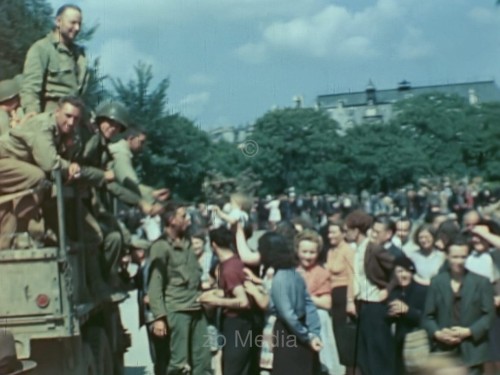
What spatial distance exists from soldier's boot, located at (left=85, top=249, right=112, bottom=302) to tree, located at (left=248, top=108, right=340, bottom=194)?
1227mm

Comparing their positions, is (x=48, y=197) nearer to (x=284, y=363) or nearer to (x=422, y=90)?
(x=284, y=363)

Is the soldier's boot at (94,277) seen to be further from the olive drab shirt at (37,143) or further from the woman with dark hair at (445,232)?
the woman with dark hair at (445,232)

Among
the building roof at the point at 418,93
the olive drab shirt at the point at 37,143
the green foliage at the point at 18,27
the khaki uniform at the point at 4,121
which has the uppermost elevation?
the green foliage at the point at 18,27

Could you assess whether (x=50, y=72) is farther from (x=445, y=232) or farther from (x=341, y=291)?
(x=445, y=232)

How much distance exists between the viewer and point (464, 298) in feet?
27.1

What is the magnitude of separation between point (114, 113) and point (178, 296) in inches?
58.0

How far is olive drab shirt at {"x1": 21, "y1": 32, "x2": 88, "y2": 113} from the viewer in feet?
27.3

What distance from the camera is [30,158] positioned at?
7.69 meters

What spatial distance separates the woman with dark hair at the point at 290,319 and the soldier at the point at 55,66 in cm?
172

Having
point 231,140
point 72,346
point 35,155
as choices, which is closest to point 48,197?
point 35,155

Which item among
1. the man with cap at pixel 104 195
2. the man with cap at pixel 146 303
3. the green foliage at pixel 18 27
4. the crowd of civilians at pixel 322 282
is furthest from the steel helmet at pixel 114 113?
the green foliage at pixel 18 27

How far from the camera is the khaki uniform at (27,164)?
24.9 ft

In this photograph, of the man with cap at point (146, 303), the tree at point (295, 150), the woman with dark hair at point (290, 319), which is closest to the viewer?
the woman with dark hair at point (290, 319)

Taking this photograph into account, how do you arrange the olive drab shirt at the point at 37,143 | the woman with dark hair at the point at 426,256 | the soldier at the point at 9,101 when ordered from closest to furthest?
the olive drab shirt at the point at 37,143 → the soldier at the point at 9,101 → the woman with dark hair at the point at 426,256
